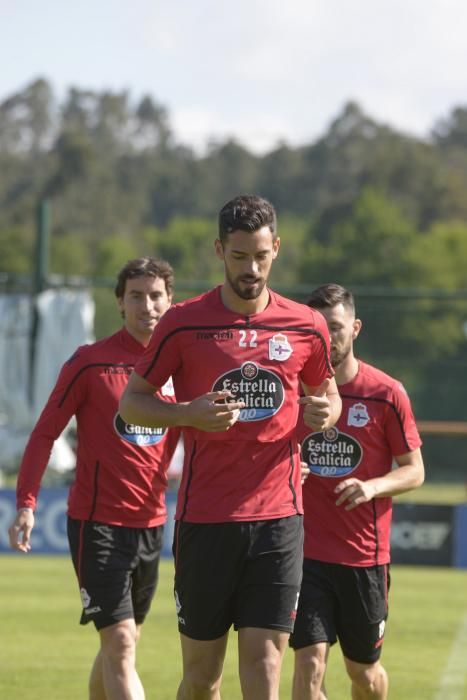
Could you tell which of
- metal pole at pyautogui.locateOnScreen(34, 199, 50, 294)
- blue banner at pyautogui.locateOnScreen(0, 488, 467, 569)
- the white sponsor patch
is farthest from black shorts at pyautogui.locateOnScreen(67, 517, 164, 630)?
metal pole at pyautogui.locateOnScreen(34, 199, 50, 294)

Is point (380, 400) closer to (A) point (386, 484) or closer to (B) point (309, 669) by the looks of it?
(A) point (386, 484)

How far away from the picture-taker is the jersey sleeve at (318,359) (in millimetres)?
5914

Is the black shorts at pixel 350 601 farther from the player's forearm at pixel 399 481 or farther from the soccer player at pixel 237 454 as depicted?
the soccer player at pixel 237 454

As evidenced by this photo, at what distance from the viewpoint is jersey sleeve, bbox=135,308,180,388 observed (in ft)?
18.8

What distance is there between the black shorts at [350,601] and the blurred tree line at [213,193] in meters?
34.5

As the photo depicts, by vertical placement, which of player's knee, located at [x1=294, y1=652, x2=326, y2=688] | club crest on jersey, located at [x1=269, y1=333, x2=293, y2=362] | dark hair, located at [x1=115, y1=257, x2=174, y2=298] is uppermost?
dark hair, located at [x1=115, y1=257, x2=174, y2=298]

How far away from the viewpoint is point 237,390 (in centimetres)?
566

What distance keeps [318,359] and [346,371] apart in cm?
131

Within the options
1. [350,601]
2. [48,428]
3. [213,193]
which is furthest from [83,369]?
[213,193]

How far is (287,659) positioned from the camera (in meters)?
10.4

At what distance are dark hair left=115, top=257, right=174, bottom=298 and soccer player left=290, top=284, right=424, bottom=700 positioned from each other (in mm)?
839

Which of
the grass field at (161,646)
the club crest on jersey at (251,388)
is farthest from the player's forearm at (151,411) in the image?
the grass field at (161,646)

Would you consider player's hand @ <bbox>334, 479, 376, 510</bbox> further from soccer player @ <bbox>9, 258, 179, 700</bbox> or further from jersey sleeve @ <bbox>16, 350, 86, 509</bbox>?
jersey sleeve @ <bbox>16, 350, 86, 509</bbox>

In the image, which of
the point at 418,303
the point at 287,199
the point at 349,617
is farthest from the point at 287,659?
the point at 287,199
